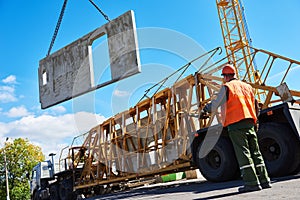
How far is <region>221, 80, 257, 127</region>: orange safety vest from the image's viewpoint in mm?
4398

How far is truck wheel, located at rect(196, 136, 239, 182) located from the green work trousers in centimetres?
209

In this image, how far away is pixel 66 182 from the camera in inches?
538

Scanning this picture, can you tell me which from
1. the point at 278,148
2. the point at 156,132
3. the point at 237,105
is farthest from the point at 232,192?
the point at 156,132

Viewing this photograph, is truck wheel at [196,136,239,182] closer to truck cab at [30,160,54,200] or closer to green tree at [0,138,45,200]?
truck cab at [30,160,54,200]

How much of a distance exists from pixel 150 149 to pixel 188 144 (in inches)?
59.8

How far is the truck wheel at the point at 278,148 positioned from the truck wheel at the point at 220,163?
69 cm

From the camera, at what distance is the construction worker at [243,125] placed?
4305 millimetres

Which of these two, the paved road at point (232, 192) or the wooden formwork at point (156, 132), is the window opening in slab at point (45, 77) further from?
the paved road at point (232, 192)

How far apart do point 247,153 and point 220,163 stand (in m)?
2.57

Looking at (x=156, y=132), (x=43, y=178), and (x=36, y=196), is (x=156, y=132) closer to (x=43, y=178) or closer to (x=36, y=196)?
(x=43, y=178)

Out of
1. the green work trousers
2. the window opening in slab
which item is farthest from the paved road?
the window opening in slab

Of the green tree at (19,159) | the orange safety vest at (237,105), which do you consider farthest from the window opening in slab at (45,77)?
the green tree at (19,159)

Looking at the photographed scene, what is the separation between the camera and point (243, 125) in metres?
4.40

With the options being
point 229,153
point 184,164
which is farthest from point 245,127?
point 184,164
